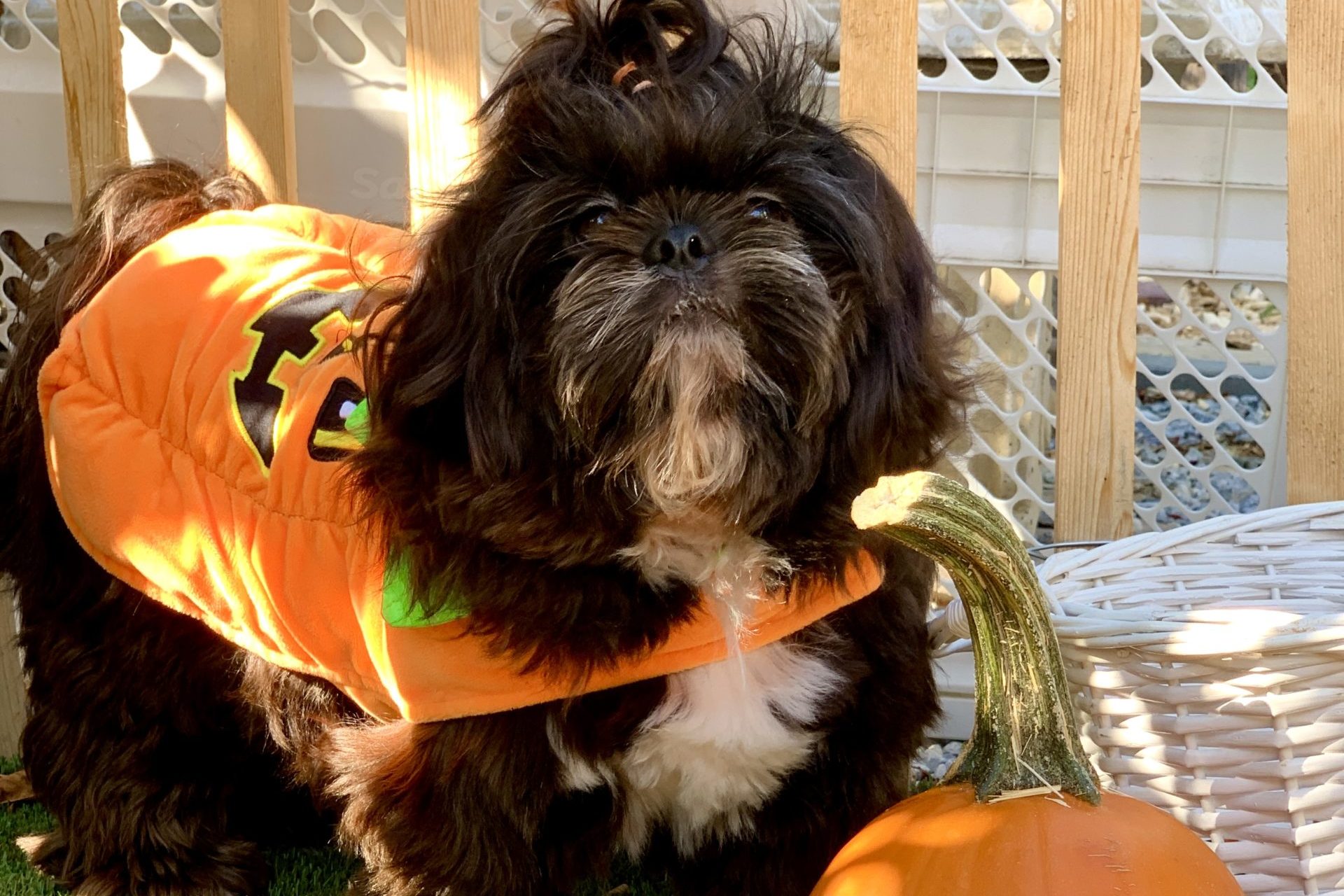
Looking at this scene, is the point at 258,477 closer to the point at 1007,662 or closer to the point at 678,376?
the point at 678,376

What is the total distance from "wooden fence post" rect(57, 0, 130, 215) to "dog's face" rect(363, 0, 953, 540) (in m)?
1.15

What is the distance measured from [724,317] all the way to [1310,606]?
1084 millimetres

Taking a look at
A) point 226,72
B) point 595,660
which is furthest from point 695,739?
point 226,72

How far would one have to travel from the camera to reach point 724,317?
131cm

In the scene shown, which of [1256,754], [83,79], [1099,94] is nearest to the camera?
[1256,754]

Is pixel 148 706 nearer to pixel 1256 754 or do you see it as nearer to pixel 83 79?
pixel 83 79

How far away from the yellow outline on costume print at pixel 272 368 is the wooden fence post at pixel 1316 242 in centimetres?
144

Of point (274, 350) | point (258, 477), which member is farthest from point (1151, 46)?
point (258, 477)

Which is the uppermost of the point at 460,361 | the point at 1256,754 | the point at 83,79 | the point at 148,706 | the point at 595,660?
the point at 83,79

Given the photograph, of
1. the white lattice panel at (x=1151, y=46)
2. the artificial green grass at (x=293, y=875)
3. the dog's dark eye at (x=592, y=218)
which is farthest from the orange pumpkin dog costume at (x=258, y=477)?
the white lattice panel at (x=1151, y=46)

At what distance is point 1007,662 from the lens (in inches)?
54.1

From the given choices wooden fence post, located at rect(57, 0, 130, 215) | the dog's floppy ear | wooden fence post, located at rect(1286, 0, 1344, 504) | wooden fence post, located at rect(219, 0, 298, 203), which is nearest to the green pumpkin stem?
the dog's floppy ear

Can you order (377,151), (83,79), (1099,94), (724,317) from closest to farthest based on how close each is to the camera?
(724,317)
(1099,94)
(83,79)
(377,151)

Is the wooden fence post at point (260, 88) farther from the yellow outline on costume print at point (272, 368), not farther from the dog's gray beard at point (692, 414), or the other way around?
the dog's gray beard at point (692, 414)
